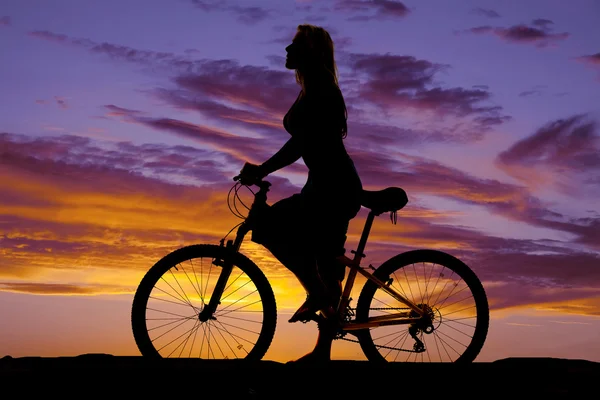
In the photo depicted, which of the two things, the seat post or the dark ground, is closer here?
the dark ground

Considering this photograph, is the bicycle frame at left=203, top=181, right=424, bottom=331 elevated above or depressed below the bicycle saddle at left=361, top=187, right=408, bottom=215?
below

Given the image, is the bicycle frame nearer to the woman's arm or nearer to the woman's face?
the woman's arm

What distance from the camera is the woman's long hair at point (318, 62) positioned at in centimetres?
630

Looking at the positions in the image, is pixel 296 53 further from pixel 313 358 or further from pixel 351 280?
pixel 313 358

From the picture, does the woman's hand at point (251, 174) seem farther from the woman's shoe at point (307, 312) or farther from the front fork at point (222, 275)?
the woman's shoe at point (307, 312)

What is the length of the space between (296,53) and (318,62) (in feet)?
0.69

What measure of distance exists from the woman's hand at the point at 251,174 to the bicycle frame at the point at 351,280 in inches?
3.0

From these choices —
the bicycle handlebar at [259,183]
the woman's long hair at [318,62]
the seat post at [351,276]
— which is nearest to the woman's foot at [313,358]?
the seat post at [351,276]

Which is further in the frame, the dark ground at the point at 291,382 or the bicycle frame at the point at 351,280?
the bicycle frame at the point at 351,280

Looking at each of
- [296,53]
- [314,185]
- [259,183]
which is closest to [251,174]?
[259,183]

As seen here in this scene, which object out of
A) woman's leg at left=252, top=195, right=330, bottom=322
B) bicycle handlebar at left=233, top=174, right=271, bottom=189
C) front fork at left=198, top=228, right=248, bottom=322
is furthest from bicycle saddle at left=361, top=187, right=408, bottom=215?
front fork at left=198, top=228, right=248, bottom=322

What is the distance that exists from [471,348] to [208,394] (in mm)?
3035

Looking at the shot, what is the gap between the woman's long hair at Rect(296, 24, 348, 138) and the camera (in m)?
6.30

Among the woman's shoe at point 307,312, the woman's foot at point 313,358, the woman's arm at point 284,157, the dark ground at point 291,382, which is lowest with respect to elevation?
the dark ground at point 291,382
